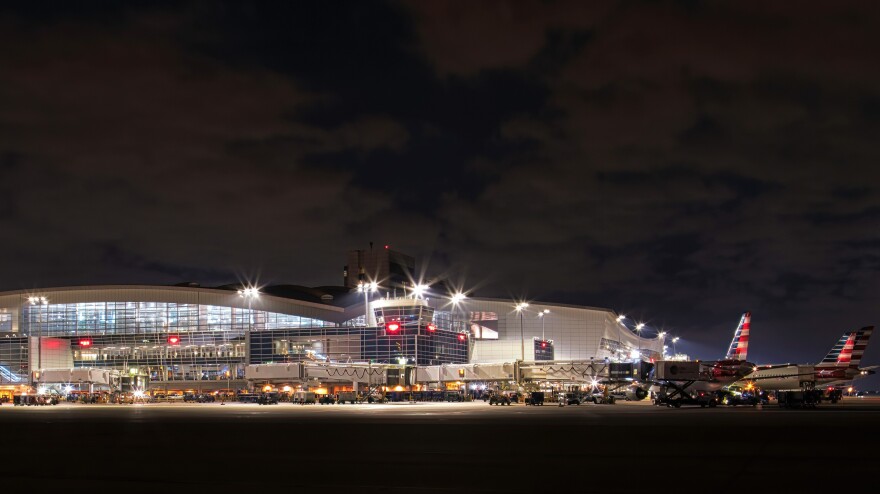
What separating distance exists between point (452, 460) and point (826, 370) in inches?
3263

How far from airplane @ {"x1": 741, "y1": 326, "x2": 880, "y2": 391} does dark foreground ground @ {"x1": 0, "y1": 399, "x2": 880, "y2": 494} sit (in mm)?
57300

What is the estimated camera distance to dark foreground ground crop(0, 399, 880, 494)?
19734 mm

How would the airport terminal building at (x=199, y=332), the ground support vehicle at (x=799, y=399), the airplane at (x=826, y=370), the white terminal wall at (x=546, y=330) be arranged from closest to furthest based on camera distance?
the ground support vehicle at (x=799, y=399) → the airplane at (x=826, y=370) → the airport terminal building at (x=199, y=332) → the white terminal wall at (x=546, y=330)

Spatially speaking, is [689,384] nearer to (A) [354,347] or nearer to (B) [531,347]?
(A) [354,347]

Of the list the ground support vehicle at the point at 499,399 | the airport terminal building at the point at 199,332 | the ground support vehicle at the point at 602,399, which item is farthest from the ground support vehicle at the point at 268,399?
the airport terminal building at the point at 199,332

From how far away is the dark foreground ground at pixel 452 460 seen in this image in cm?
1973

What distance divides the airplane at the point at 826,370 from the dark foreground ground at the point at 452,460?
188ft

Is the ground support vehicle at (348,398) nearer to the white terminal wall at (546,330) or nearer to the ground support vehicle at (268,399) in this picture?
the ground support vehicle at (268,399)

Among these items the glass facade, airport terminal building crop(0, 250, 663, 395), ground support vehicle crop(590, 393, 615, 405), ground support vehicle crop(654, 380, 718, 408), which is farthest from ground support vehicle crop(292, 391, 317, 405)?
ground support vehicle crop(654, 380, 718, 408)

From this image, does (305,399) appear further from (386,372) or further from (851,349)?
(851,349)

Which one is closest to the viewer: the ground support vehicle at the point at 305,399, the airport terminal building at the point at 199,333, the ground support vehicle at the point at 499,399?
the ground support vehicle at the point at 499,399

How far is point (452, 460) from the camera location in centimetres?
2491

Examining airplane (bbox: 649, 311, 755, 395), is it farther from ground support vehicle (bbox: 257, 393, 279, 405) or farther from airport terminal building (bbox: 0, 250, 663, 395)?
airport terminal building (bbox: 0, 250, 663, 395)

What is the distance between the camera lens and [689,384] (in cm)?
8000
